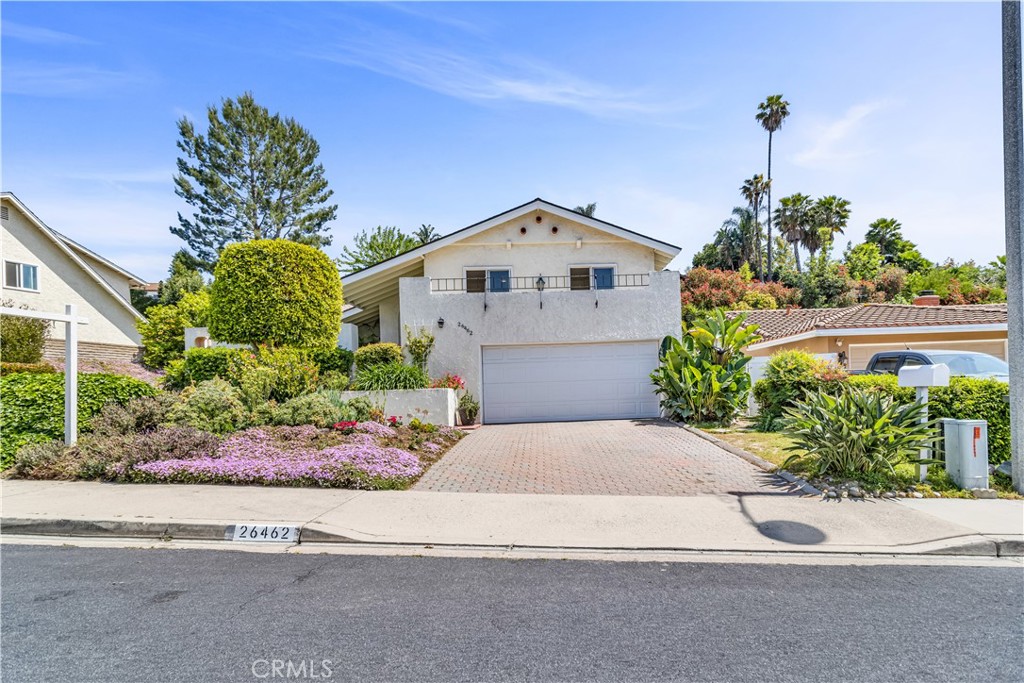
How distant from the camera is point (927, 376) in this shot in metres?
7.96

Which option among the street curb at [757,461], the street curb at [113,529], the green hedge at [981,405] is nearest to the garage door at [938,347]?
the street curb at [757,461]

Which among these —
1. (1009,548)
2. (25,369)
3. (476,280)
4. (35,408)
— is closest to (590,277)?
(476,280)

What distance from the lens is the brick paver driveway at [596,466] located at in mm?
8117

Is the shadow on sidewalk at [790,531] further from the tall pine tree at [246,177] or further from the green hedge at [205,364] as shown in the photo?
the tall pine tree at [246,177]

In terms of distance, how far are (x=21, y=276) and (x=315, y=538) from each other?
24.0 m

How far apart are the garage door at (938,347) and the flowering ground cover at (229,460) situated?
16857mm

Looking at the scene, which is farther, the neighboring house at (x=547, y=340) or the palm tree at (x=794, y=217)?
the palm tree at (x=794, y=217)

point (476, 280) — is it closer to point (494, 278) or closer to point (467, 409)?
point (494, 278)

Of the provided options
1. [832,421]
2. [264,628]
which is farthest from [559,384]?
[264,628]

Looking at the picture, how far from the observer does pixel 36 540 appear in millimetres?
6262

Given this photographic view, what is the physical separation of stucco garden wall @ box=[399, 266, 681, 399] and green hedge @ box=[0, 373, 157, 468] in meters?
7.22

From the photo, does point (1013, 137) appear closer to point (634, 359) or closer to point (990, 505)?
point (990, 505)

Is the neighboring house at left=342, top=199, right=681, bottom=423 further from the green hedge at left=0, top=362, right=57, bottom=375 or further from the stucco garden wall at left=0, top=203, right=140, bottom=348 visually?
the stucco garden wall at left=0, top=203, right=140, bottom=348

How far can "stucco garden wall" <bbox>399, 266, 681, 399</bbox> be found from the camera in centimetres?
1541
